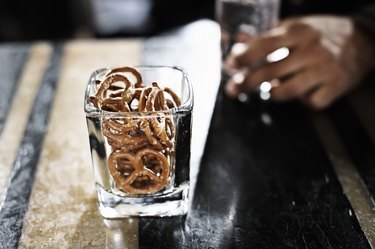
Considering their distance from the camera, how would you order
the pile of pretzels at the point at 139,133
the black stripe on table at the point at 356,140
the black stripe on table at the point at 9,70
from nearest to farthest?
the pile of pretzels at the point at 139,133, the black stripe on table at the point at 356,140, the black stripe on table at the point at 9,70

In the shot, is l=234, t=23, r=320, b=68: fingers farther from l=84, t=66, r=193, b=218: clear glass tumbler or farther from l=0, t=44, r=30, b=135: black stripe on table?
l=0, t=44, r=30, b=135: black stripe on table

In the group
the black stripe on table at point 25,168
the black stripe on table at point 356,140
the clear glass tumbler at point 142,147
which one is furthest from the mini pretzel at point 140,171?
the black stripe on table at point 356,140

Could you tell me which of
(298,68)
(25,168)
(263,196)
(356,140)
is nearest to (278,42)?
(298,68)

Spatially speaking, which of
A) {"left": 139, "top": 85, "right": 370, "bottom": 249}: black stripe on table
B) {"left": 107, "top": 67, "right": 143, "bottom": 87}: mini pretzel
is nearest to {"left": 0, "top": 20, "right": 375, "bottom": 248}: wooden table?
{"left": 139, "top": 85, "right": 370, "bottom": 249}: black stripe on table

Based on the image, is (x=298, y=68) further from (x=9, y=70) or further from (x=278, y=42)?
(x=9, y=70)

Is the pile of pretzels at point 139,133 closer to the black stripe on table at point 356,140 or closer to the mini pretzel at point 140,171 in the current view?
the mini pretzel at point 140,171

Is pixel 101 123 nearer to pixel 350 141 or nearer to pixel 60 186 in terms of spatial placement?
pixel 60 186

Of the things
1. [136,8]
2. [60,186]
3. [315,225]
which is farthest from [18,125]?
[136,8]
